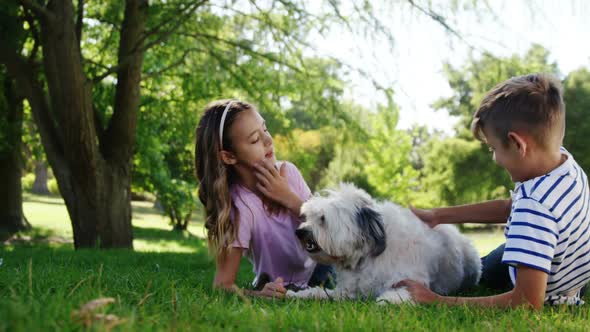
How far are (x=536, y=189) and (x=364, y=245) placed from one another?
3.77 ft

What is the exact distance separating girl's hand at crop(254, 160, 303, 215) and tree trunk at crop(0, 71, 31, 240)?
12.6 metres

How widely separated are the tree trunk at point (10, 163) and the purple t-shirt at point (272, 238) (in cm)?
1231

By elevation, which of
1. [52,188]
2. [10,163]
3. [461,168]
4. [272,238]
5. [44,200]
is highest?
[272,238]

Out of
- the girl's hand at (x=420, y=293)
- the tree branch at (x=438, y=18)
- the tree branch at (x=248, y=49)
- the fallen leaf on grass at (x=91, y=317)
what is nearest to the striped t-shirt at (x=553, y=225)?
the girl's hand at (x=420, y=293)

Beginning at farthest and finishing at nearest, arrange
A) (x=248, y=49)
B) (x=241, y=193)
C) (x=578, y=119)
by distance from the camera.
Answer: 1. (x=578, y=119)
2. (x=248, y=49)
3. (x=241, y=193)

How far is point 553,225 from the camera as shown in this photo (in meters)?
3.14

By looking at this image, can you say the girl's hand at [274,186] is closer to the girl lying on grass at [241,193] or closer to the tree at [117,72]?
the girl lying on grass at [241,193]

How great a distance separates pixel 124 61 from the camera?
992cm

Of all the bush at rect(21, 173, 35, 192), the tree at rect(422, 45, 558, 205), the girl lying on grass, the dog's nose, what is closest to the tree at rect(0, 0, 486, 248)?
the girl lying on grass

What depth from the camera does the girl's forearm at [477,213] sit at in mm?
4293

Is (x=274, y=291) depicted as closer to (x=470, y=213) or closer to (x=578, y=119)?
(x=470, y=213)

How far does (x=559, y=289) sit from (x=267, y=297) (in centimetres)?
171

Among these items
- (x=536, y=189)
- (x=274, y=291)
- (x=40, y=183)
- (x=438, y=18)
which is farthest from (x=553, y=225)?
(x=40, y=183)

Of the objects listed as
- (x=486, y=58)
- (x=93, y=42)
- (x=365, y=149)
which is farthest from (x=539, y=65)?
(x=93, y=42)
